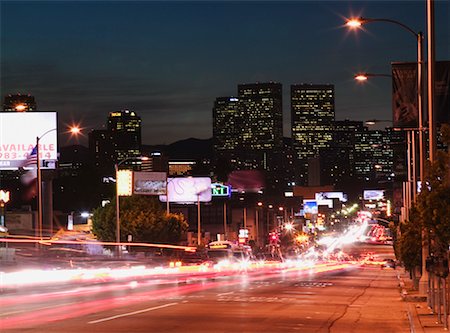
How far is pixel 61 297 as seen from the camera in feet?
108

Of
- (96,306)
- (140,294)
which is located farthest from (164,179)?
(96,306)

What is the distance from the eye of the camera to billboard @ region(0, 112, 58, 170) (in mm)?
77812

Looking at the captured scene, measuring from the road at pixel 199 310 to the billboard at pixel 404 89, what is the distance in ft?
20.0

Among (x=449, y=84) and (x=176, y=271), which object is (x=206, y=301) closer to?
(x=449, y=84)

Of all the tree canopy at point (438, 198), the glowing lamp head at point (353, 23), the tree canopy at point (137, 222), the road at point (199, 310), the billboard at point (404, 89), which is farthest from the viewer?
the tree canopy at point (137, 222)

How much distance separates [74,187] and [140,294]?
113 metres

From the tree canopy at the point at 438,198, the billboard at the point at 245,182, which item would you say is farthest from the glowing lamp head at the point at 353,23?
the billboard at the point at 245,182

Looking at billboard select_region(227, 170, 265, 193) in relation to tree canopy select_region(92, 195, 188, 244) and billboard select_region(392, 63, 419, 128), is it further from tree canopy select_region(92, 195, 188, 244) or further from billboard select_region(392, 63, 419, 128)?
billboard select_region(392, 63, 419, 128)

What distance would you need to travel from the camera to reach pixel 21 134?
77.9m

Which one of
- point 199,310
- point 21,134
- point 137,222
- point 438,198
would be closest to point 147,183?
point 137,222

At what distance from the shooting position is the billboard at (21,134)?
3063 inches

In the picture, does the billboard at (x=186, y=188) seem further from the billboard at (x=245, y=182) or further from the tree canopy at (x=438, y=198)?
the tree canopy at (x=438, y=198)

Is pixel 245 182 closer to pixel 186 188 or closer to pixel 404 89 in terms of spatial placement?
pixel 186 188

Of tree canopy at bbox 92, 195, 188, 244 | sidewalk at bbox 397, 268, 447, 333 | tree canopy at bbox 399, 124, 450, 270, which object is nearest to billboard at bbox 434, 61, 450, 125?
tree canopy at bbox 399, 124, 450, 270
